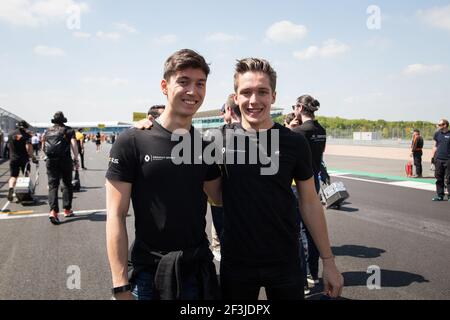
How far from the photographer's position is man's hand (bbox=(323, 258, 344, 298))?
2.09 m

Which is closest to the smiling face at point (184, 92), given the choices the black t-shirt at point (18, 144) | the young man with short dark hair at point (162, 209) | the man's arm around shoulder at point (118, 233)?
the young man with short dark hair at point (162, 209)

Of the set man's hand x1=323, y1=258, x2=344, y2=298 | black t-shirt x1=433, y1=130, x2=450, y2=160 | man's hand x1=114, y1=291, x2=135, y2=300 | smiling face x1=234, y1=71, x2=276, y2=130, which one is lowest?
man's hand x1=323, y1=258, x2=344, y2=298

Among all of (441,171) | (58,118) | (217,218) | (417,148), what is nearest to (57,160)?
(58,118)

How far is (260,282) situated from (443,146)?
29.1 feet

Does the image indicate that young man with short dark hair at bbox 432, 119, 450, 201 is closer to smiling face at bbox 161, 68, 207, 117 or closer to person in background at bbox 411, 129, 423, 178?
person in background at bbox 411, 129, 423, 178

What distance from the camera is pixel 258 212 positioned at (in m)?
2.04

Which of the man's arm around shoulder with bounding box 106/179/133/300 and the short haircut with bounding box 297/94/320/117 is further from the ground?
the short haircut with bounding box 297/94/320/117

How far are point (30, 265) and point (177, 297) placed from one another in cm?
368

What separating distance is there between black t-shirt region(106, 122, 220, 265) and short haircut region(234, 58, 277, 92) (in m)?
0.69

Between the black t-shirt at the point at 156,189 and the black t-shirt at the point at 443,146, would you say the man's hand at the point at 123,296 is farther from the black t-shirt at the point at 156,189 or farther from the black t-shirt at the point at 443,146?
the black t-shirt at the point at 443,146

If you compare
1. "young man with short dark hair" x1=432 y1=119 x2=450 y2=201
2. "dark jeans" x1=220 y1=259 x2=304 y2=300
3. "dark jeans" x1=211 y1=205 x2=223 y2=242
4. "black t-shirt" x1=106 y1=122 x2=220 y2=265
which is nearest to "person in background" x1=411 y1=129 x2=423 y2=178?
"young man with short dark hair" x1=432 y1=119 x2=450 y2=201

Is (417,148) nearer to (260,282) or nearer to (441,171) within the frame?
(441,171)
